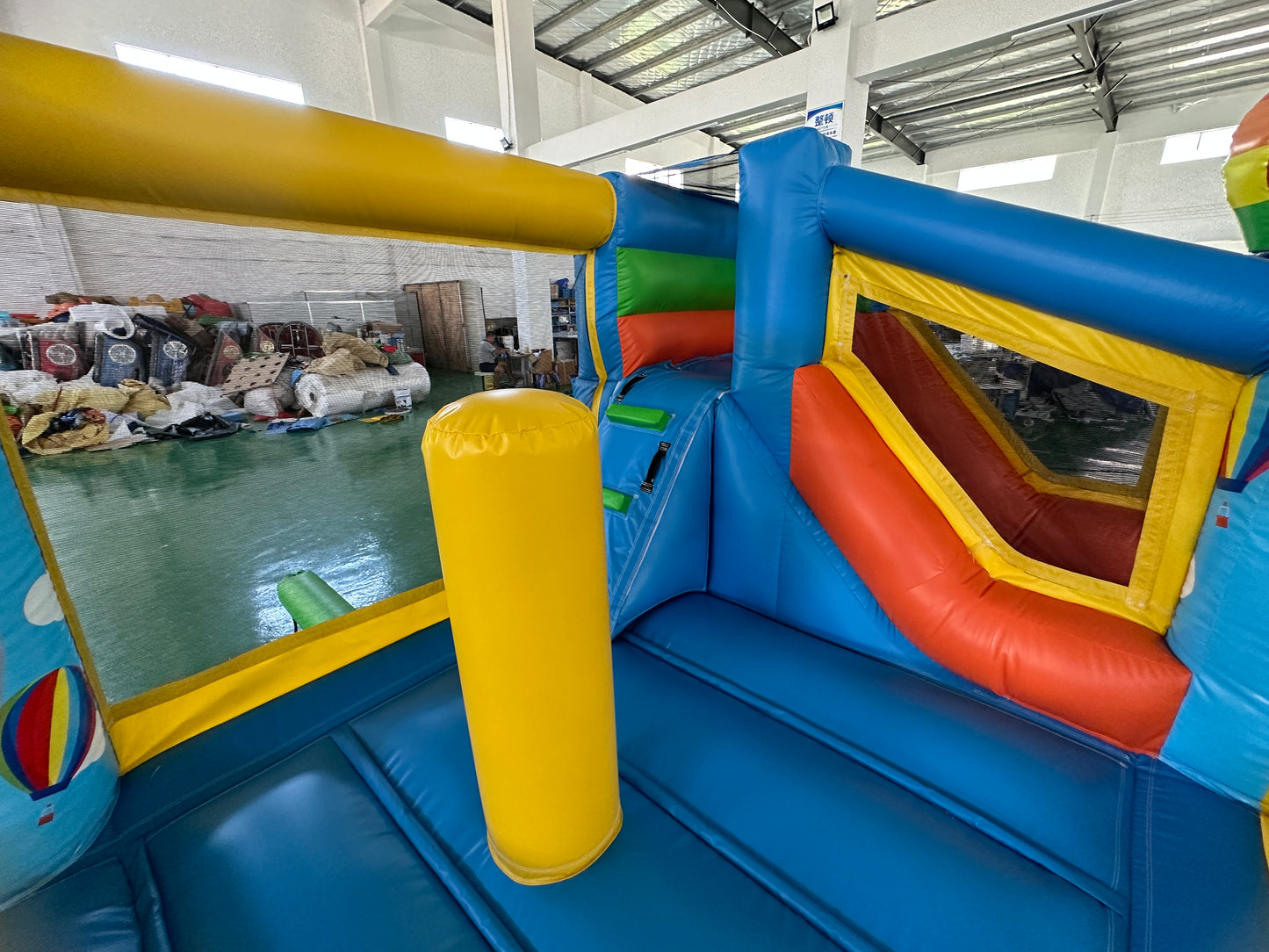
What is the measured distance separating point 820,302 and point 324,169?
1.11 m

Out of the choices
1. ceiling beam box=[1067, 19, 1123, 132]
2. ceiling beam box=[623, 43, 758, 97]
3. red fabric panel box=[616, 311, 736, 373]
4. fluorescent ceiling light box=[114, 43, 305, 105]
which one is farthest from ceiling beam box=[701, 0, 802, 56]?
red fabric panel box=[616, 311, 736, 373]

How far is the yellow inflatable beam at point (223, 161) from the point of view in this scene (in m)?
0.72

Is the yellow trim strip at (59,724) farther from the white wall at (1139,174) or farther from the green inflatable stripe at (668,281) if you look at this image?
the white wall at (1139,174)

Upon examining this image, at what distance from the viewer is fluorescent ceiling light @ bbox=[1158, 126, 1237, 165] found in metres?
7.54

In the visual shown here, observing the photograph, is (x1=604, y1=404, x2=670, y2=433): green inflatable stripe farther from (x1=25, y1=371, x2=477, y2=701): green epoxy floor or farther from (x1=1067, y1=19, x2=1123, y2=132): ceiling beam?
(x1=1067, y1=19, x2=1123, y2=132): ceiling beam

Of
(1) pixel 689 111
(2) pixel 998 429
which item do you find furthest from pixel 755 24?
(2) pixel 998 429

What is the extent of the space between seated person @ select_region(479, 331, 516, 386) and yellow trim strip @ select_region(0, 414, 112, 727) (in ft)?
13.5

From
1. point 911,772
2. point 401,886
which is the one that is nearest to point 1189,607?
point 911,772

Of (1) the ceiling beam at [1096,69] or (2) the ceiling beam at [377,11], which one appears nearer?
(1) the ceiling beam at [1096,69]

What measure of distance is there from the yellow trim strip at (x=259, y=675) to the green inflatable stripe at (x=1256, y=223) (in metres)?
1.94

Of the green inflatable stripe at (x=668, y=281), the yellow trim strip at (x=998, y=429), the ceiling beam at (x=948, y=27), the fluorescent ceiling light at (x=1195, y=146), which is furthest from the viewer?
the fluorescent ceiling light at (x=1195, y=146)

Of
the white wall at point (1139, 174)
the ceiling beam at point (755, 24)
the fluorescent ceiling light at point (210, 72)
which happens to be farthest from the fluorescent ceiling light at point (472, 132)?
the white wall at point (1139, 174)

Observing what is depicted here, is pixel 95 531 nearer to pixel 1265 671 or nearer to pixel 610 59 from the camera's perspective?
pixel 1265 671

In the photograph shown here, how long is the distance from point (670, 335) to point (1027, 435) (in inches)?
42.7
